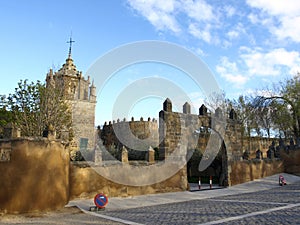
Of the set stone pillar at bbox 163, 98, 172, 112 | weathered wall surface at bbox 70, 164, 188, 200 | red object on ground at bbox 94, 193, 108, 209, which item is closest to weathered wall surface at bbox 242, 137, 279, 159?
stone pillar at bbox 163, 98, 172, 112

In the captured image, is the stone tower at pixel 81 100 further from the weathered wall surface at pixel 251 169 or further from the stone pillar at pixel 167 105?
the weathered wall surface at pixel 251 169

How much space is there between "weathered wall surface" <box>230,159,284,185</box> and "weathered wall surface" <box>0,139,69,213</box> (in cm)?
1134

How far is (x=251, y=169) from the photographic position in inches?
699

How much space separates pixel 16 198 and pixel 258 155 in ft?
54.4

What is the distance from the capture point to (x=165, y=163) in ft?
44.5

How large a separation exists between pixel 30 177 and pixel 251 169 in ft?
47.9

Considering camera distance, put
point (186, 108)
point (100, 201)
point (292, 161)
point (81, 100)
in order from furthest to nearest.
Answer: point (81, 100), point (292, 161), point (186, 108), point (100, 201)

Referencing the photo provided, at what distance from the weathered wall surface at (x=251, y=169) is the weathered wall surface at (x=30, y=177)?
11.3 m

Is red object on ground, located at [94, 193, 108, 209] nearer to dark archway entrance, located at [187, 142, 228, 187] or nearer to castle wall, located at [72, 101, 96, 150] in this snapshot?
dark archway entrance, located at [187, 142, 228, 187]

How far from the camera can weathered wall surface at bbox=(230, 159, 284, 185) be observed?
16.6 metres

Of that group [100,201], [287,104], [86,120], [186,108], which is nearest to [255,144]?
[287,104]

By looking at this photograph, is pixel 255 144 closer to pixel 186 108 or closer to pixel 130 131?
pixel 130 131

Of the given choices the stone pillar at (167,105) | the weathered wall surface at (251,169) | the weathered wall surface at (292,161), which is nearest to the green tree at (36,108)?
the stone pillar at (167,105)

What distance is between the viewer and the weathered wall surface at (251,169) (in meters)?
16.6
